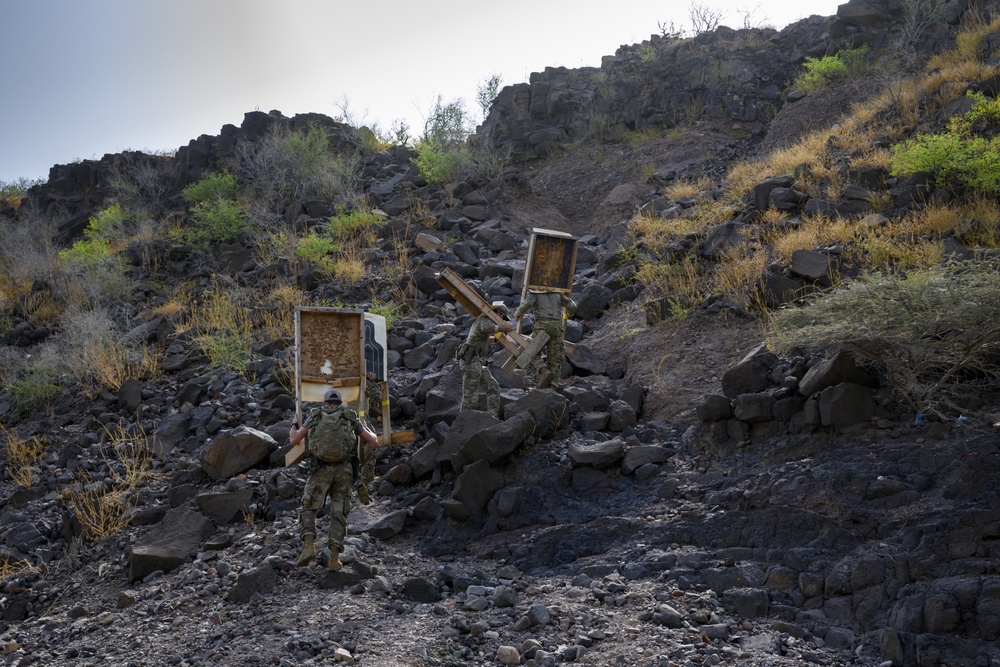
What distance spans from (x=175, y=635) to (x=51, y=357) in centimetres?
780

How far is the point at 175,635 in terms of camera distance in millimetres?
5355

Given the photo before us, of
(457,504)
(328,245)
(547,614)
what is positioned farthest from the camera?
(328,245)

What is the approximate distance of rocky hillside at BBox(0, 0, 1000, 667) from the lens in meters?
4.90

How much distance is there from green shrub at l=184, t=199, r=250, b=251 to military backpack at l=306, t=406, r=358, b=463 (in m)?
11.2

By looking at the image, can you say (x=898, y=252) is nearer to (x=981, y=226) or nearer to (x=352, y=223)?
(x=981, y=226)

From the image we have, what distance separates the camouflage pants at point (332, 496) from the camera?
5941 mm

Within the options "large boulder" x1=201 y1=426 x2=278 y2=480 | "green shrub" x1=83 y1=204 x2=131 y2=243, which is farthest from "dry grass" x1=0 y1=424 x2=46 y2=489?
"green shrub" x1=83 y1=204 x2=131 y2=243

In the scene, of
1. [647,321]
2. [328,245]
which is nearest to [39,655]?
[647,321]

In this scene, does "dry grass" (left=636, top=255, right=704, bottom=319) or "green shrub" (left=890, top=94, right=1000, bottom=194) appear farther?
"dry grass" (left=636, top=255, right=704, bottom=319)

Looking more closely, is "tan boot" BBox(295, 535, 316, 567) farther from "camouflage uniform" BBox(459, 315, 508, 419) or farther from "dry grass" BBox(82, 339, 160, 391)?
"dry grass" BBox(82, 339, 160, 391)

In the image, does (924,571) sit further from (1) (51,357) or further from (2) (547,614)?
(1) (51,357)

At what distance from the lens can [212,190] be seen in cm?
1878

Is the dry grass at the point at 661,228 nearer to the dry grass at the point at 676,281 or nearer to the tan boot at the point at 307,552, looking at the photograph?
the dry grass at the point at 676,281

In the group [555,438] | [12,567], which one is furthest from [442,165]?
[12,567]
